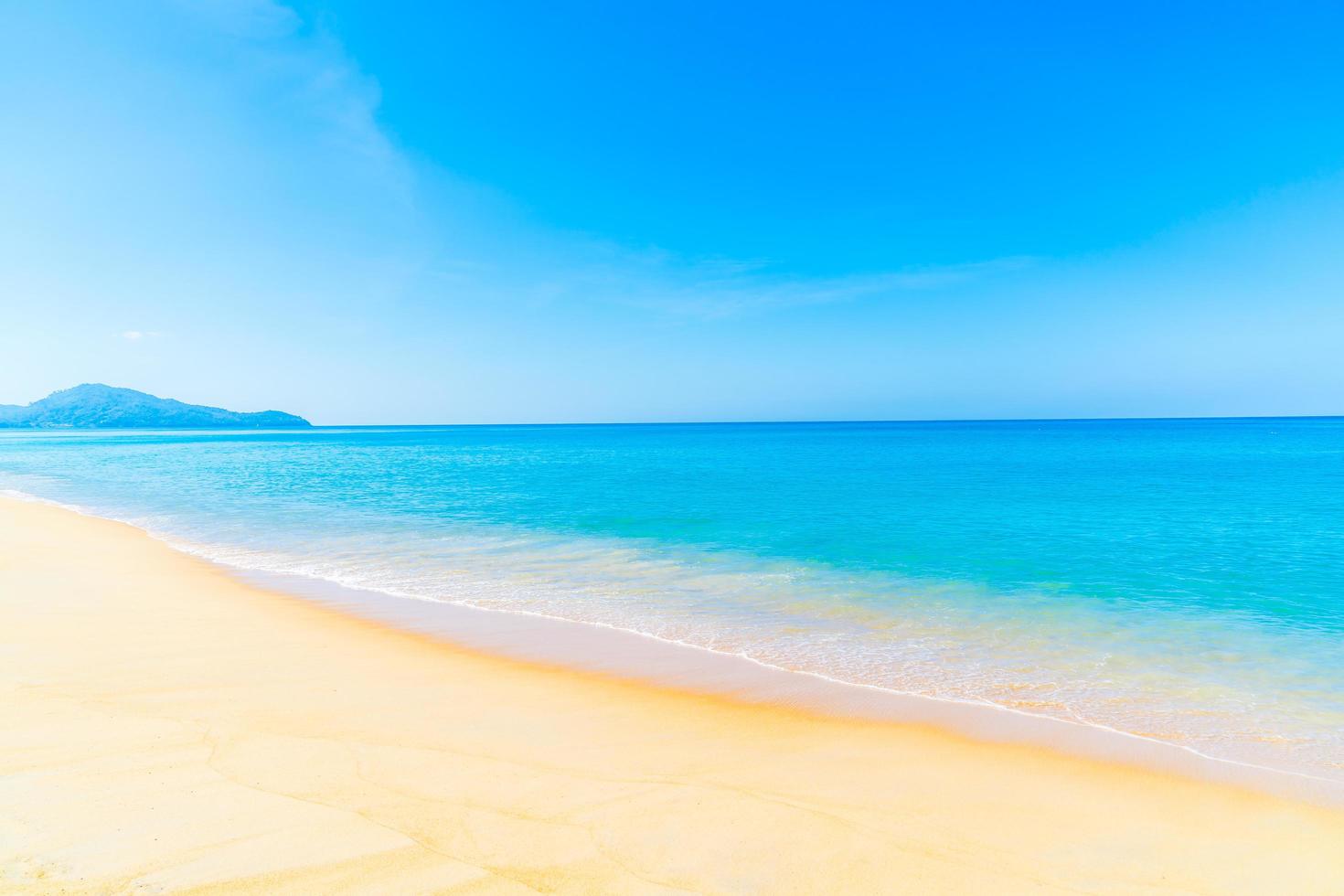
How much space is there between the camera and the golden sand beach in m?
4.09

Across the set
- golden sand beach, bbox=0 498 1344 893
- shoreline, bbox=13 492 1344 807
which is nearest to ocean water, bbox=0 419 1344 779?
shoreline, bbox=13 492 1344 807

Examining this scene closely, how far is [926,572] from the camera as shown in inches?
571

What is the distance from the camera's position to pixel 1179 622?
35.3 feet

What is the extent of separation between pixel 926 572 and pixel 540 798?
38.7 feet

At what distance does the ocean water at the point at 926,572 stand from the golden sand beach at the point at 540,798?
76.6 inches

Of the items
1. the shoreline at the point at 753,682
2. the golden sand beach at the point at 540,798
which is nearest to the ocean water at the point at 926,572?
the shoreline at the point at 753,682

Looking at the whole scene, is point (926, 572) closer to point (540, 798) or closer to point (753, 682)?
point (753, 682)

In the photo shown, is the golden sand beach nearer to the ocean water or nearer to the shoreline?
the shoreline

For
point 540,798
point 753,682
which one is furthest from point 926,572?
point 540,798

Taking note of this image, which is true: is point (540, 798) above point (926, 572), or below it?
above

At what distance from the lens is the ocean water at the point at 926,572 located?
316 inches

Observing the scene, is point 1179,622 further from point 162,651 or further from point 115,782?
point 162,651

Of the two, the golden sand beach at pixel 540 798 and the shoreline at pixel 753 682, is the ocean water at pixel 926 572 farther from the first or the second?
the golden sand beach at pixel 540 798

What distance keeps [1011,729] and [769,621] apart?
175 inches
